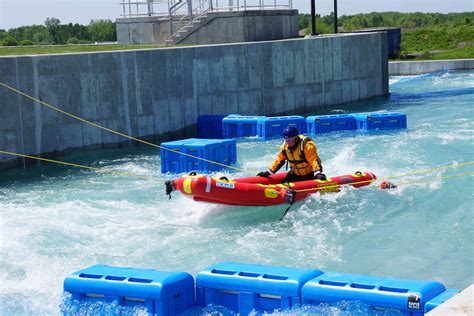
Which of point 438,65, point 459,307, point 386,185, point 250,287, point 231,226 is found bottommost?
point 231,226

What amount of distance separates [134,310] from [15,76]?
445 inches

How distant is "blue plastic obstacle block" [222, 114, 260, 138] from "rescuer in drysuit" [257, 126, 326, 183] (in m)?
7.84

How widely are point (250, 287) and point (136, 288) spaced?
1161 mm

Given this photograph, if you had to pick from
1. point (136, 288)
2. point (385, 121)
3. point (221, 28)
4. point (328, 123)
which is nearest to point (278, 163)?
point (136, 288)

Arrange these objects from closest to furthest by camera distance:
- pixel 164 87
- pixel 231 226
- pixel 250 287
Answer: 1. pixel 250 287
2. pixel 231 226
3. pixel 164 87

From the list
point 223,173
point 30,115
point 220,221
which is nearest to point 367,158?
point 223,173

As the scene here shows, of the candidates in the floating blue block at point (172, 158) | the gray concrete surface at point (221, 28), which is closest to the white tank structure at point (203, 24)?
the gray concrete surface at point (221, 28)

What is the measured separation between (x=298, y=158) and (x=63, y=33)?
30.1m

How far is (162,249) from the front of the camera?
12633mm

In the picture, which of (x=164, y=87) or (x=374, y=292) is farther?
(x=164, y=87)

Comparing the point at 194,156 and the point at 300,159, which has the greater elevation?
the point at 300,159

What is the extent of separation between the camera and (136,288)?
9031 millimetres

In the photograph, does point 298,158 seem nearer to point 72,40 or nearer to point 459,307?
point 459,307

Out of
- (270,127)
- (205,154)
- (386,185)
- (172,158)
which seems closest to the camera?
(386,185)
